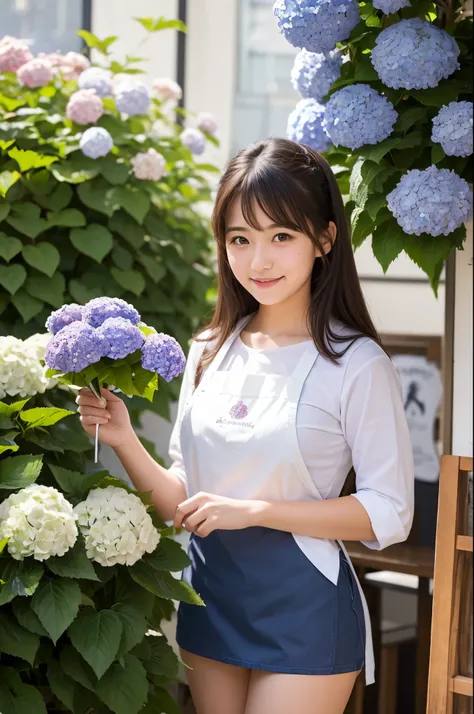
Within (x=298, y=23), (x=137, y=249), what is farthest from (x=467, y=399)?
(x=137, y=249)

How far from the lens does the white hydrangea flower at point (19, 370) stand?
1752 mm

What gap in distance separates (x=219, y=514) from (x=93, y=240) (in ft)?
3.43

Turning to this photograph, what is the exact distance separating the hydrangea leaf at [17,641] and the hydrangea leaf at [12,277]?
3.13ft

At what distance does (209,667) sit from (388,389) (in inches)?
24.1

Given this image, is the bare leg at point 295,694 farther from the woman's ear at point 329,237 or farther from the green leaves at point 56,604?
the woman's ear at point 329,237

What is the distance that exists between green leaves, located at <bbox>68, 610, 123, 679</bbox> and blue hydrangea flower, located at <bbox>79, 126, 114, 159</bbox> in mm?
1273

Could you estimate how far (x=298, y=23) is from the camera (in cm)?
178

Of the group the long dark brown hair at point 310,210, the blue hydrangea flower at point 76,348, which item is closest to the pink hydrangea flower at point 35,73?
the long dark brown hair at point 310,210

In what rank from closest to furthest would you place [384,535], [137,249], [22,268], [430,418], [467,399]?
[384,535]
[467,399]
[22,268]
[137,249]
[430,418]

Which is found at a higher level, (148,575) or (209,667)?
(148,575)

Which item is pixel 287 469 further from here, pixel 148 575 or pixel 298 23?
pixel 298 23

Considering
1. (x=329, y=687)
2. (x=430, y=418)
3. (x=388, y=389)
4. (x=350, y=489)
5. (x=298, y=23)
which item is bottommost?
(x=430, y=418)

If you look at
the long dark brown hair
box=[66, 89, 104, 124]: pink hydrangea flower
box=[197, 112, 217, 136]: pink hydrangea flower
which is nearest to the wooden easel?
the long dark brown hair

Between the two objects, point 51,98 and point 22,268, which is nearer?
point 22,268
